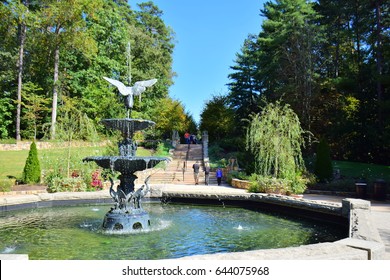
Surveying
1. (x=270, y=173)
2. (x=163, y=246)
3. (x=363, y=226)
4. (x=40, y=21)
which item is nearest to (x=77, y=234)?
(x=163, y=246)

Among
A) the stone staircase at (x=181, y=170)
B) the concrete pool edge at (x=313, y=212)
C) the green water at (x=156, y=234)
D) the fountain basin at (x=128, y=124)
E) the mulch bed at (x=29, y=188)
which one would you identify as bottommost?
the green water at (x=156, y=234)

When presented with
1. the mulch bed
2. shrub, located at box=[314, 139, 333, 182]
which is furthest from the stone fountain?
shrub, located at box=[314, 139, 333, 182]

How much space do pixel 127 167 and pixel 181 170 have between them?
57.0 feet

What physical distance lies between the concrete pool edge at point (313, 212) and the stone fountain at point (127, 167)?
3.93 meters

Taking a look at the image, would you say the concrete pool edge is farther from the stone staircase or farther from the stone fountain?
the stone staircase

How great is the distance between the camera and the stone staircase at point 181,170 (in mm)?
22875

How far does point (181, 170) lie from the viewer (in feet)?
88.4

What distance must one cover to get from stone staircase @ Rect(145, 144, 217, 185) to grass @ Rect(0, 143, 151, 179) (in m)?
4.31

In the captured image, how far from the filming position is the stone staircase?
22875mm

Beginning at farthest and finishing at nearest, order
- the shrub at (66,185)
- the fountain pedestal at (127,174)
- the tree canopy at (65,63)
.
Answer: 1. the tree canopy at (65,63)
2. the shrub at (66,185)
3. the fountain pedestal at (127,174)

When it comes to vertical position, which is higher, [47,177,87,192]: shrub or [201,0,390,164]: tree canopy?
[201,0,390,164]: tree canopy

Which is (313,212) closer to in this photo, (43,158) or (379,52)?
(43,158)

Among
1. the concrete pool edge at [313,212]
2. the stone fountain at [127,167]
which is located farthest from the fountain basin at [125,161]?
the concrete pool edge at [313,212]

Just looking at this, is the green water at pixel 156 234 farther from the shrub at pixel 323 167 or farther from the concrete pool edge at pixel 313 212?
the shrub at pixel 323 167
